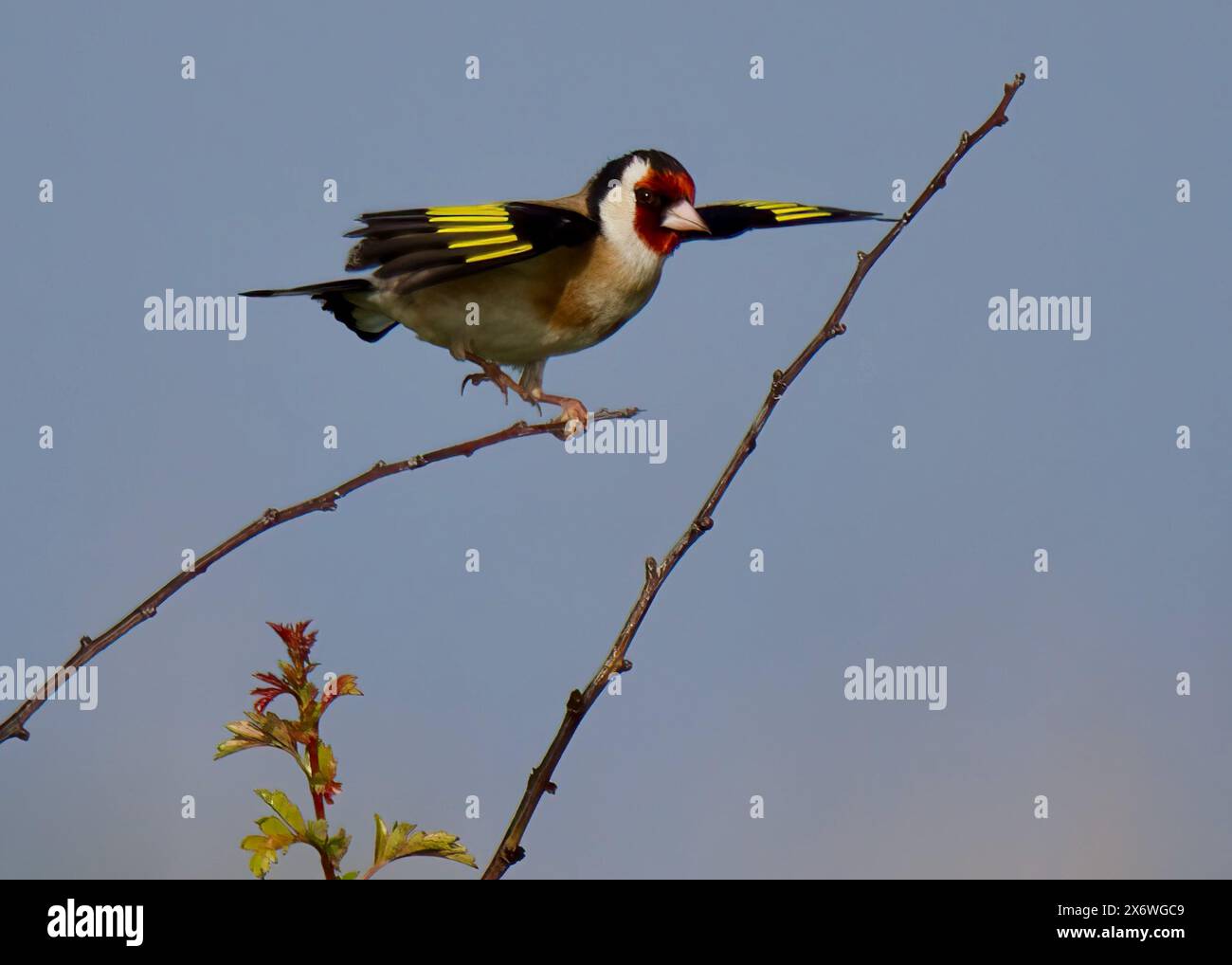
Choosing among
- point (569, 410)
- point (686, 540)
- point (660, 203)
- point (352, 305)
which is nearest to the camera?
point (686, 540)

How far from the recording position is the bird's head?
18.7ft

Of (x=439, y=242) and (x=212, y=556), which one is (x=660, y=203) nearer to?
(x=439, y=242)

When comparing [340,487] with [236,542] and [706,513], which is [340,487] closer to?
[236,542]

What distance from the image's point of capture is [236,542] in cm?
253

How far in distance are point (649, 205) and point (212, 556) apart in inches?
142

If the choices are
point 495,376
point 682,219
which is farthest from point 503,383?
point 682,219

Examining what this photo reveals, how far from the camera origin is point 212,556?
8.18 feet

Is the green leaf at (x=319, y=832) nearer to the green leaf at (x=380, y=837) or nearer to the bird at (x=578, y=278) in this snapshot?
the green leaf at (x=380, y=837)

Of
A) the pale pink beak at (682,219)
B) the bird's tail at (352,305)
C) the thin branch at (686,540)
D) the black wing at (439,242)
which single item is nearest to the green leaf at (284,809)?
the thin branch at (686,540)

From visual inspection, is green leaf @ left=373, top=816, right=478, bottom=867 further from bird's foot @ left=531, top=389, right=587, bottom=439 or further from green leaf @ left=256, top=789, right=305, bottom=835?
bird's foot @ left=531, top=389, right=587, bottom=439

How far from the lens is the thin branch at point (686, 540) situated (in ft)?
7.09

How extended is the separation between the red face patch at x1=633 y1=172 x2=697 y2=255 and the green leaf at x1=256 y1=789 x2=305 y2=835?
12.7 feet
